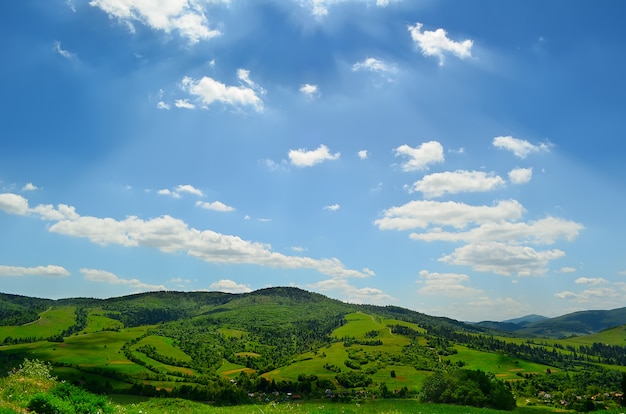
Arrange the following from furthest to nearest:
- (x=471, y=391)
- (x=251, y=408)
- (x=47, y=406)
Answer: (x=471, y=391)
(x=251, y=408)
(x=47, y=406)

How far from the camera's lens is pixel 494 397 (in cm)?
9312

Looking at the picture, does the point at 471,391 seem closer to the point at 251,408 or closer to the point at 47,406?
the point at 251,408

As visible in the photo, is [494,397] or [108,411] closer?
[108,411]

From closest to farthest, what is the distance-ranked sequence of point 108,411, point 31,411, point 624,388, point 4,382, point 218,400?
1. point 31,411
2. point 108,411
3. point 4,382
4. point 624,388
5. point 218,400

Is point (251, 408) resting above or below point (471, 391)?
above

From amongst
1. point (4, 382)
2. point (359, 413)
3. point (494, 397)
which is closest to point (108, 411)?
point (4, 382)

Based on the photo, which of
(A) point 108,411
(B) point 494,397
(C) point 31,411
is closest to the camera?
(C) point 31,411

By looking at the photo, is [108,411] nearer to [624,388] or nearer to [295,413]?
[295,413]

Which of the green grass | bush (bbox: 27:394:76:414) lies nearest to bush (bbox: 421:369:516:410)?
the green grass

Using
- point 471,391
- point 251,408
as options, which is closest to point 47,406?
point 251,408

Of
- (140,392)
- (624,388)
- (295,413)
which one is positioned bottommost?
(140,392)

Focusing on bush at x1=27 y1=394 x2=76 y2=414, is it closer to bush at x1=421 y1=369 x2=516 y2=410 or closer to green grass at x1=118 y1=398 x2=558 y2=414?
green grass at x1=118 y1=398 x2=558 y2=414

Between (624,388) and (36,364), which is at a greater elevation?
(36,364)

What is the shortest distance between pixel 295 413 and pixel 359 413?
3743 mm
